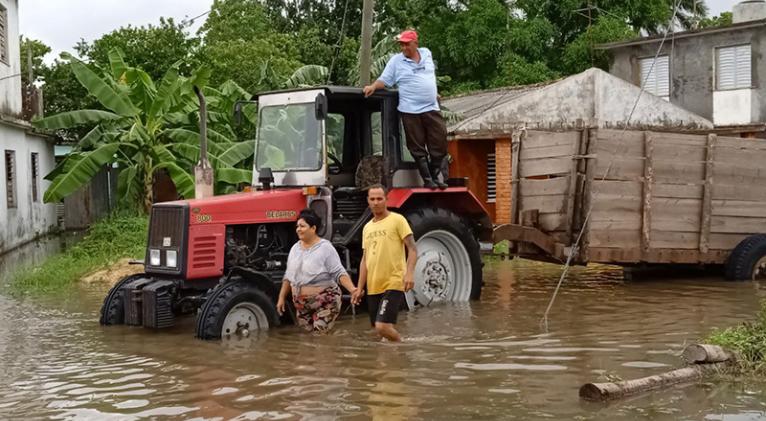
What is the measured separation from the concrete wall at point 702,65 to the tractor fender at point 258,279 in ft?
63.1

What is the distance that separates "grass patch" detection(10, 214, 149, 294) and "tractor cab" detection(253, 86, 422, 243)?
5346 mm

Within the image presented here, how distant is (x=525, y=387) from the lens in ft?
24.0

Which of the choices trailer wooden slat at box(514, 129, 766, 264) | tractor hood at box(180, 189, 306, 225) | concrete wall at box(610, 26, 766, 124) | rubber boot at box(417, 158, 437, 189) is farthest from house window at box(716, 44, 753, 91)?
tractor hood at box(180, 189, 306, 225)

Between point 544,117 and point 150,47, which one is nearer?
point 544,117

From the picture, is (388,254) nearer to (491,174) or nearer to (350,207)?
(350,207)

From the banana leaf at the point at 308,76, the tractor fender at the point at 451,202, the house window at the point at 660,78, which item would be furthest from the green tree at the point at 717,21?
the tractor fender at the point at 451,202

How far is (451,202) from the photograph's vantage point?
40.4ft

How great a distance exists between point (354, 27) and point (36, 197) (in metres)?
16.2

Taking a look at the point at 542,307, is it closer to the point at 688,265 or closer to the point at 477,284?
the point at 477,284

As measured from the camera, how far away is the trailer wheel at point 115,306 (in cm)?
1066

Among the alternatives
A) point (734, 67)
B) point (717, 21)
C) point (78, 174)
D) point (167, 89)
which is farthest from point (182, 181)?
point (717, 21)

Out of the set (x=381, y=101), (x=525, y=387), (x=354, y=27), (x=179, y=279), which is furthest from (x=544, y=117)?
(x=354, y=27)

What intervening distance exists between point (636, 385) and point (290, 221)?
16.6 feet

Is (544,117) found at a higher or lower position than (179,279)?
higher
